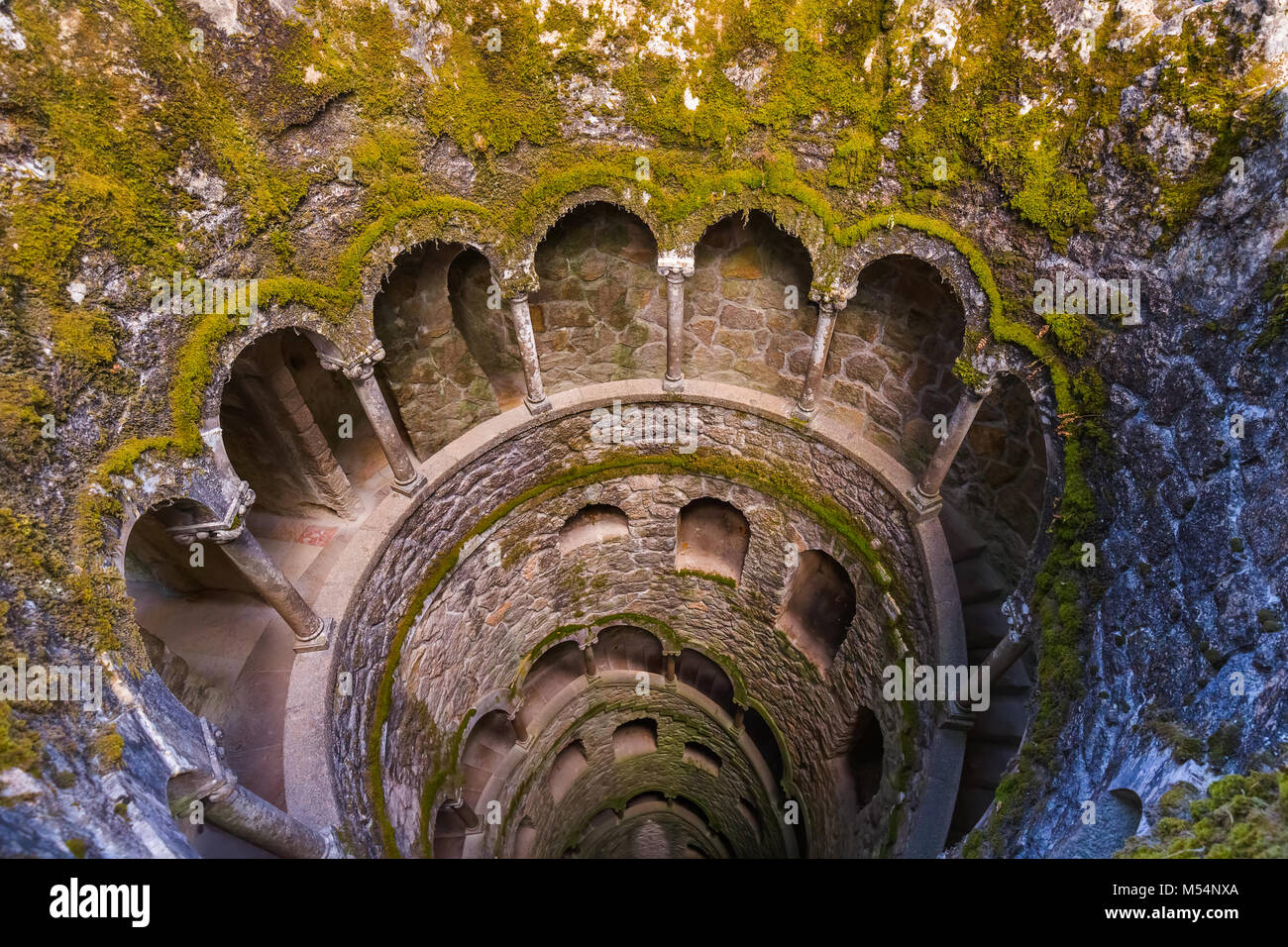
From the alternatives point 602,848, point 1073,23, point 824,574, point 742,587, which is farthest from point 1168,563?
point 602,848

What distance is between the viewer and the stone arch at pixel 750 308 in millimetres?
10164

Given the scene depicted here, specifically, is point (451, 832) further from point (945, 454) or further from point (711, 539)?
point (945, 454)

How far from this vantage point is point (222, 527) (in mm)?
6355

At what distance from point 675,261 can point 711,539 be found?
6.21m

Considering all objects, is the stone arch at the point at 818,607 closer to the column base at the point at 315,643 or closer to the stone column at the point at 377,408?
the stone column at the point at 377,408

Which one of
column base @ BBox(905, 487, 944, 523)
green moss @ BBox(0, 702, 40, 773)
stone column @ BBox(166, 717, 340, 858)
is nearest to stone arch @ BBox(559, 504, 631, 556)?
column base @ BBox(905, 487, 944, 523)

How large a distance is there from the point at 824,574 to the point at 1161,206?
7720 mm

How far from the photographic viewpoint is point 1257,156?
4883mm

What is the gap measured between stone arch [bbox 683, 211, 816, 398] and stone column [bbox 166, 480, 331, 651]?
726 centimetres

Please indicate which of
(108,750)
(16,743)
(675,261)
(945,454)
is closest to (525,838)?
Answer: (108,750)

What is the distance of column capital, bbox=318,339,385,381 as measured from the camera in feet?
25.7

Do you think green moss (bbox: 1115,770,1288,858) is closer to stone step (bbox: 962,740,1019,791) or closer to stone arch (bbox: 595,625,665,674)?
stone step (bbox: 962,740,1019,791)
